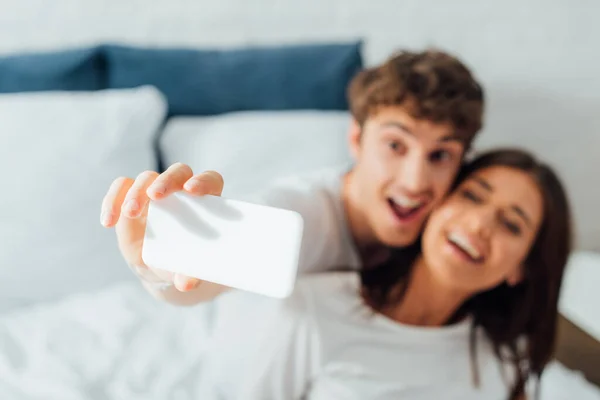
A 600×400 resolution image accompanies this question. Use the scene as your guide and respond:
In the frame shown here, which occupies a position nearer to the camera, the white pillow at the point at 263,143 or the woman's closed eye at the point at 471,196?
the woman's closed eye at the point at 471,196

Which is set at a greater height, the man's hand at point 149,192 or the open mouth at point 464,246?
the man's hand at point 149,192

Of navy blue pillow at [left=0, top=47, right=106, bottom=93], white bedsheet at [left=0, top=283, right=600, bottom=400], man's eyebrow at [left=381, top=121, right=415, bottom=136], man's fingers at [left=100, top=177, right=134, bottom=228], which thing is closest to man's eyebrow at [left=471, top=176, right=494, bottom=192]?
man's eyebrow at [left=381, top=121, right=415, bottom=136]

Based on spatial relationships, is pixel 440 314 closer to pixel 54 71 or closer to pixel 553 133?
pixel 553 133

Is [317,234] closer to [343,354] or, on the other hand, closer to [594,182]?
[343,354]

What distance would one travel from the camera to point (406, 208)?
776mm

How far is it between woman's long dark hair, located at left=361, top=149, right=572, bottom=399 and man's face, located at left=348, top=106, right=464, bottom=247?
0.11ft

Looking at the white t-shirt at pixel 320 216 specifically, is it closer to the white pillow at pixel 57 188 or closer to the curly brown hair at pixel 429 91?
the curly brown hair at pixel 429 91

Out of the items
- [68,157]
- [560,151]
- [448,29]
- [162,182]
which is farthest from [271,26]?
[162,182]

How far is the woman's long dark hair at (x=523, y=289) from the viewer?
2.54 ft

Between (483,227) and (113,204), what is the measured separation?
0.46m

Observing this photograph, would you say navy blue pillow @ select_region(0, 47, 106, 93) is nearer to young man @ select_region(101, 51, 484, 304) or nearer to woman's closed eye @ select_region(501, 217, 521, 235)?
young man @ select_region(101, 51, 484, 304)

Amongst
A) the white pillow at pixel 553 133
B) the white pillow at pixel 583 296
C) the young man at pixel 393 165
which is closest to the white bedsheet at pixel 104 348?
the young man at pixel 393 165

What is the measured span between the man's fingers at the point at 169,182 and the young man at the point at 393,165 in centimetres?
23

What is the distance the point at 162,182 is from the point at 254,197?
27 centimetres
